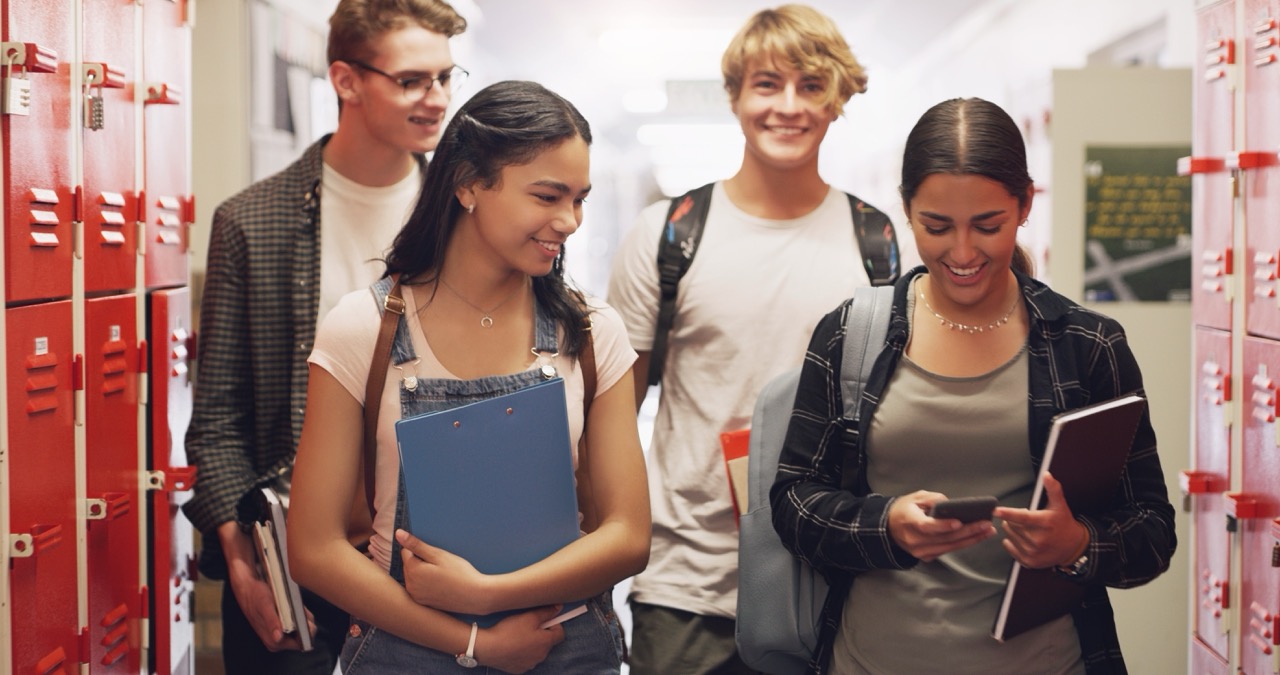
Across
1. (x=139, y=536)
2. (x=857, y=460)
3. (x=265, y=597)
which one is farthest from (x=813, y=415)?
(x=139, y=536)

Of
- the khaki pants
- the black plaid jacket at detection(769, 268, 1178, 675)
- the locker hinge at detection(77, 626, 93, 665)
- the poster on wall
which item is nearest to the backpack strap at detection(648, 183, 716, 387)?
the khaki pants

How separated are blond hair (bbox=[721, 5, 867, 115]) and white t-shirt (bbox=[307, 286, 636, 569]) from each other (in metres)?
1.08

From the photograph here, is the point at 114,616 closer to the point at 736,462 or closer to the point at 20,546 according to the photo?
the point at 20,546

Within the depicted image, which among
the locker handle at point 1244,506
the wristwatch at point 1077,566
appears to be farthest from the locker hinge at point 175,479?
the locker handle at point 1244,506

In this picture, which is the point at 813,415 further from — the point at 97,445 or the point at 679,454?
the point at 97,445

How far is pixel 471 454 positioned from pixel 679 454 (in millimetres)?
944

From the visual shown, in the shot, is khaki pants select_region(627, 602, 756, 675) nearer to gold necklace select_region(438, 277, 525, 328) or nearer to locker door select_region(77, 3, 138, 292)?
gold necklace select_region(438, 277, 525, 328)

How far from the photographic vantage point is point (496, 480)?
5.74 feet

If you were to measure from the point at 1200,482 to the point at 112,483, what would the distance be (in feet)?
8.50

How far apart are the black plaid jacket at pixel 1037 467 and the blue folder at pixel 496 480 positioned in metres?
0.39

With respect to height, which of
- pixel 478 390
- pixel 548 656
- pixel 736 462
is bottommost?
pixel 548 656

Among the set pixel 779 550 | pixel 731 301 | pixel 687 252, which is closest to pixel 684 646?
pixel 779 550

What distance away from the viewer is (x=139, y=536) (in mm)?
2771

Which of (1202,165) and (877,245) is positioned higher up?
(1202,165)
